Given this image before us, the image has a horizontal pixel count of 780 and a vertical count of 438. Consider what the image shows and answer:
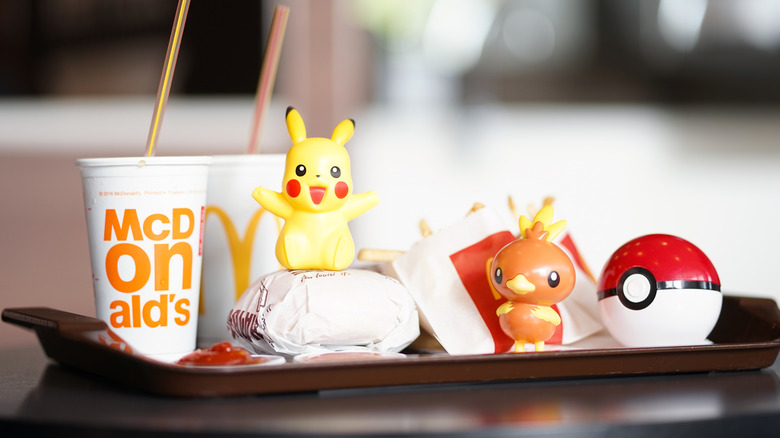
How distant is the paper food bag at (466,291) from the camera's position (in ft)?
2.33

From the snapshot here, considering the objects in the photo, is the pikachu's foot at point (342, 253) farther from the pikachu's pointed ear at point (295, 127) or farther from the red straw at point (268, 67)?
the red straw at point (268, 67)

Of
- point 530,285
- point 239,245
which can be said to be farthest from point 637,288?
point 239,245

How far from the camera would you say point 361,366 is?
55 cm

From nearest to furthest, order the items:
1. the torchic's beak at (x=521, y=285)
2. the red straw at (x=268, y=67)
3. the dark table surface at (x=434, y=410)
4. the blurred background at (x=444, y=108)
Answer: the dark table surface at (x=434, y=410), the torchic's beak at (x=521, y=285), the red straw at (x=268, y=67), the blurred background at (x=444, y=108)

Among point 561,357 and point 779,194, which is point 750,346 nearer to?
point 561,357

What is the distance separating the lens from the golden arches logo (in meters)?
0.83

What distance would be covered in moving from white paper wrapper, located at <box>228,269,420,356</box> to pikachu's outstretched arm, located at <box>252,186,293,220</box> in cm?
6

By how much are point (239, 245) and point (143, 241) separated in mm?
142

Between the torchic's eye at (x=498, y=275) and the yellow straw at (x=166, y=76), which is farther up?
the yellow straw at (x=166, y=76)

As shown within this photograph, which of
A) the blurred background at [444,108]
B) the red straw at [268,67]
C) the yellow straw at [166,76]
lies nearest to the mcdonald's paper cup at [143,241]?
the yellow straw at [166,76]

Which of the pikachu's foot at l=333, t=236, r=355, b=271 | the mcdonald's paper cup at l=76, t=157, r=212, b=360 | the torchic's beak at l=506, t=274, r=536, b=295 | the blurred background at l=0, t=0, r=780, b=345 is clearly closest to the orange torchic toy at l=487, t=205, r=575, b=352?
the torchic's beak at l=506, t=274, r=536, b=295

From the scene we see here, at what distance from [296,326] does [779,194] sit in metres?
2.58

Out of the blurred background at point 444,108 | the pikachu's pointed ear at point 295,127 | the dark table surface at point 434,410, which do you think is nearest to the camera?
the dark table surface at point 434,410

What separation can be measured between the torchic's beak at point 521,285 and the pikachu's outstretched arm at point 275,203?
8.4 inches
